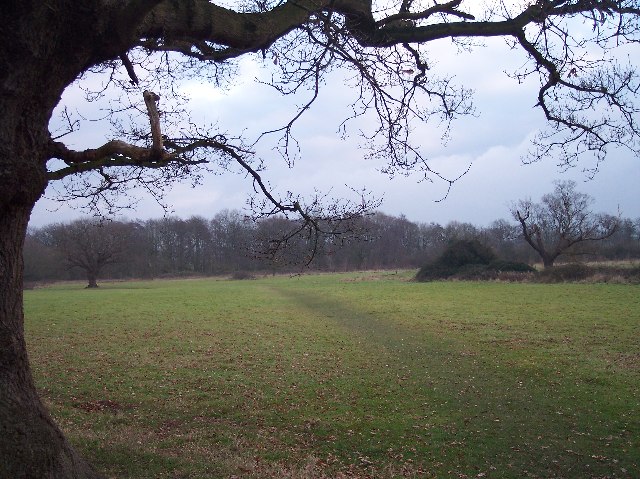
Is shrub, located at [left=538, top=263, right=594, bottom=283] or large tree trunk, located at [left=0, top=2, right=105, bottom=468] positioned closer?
large tree trunk, located at [left=0, top=2, right=105, bottom=468]

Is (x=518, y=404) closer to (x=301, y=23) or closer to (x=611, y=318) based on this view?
(x=301, y=23)

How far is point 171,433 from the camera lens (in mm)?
7887

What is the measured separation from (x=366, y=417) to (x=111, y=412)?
4.40m

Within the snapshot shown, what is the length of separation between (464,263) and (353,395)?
42.2 metres

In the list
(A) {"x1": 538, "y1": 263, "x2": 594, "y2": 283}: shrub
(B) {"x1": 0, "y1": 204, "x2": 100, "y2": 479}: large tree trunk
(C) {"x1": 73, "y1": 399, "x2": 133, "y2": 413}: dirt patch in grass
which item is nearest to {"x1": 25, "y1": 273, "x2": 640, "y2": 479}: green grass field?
(C) {"x1": 73, "y1": 399, "x2": 133, "y2": 413}: dirt patch in grass

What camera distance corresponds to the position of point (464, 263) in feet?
166

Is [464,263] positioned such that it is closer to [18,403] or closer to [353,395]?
[353,395]

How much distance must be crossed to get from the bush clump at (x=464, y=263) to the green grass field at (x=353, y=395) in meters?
25.6

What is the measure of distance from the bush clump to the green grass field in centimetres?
2556

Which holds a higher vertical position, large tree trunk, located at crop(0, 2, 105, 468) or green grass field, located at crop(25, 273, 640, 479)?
large tree trunk, located at crop(0, 2, 105, 468)

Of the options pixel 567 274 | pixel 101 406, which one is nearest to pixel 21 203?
pixel 101 406

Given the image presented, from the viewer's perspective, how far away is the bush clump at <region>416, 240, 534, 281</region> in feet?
157

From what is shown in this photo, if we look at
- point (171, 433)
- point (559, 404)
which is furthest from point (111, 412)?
point (559, 404)

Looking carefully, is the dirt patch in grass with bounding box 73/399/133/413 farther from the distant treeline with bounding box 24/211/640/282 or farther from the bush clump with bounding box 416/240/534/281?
the bush clump with bounding box 416/240/534/281
